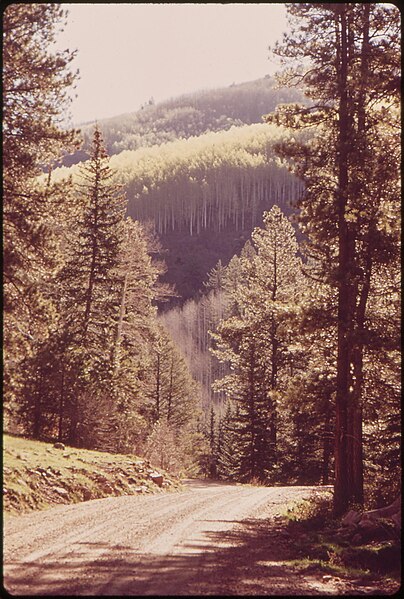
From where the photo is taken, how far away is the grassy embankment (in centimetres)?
1472

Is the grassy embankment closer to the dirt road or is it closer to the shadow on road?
the dirt road

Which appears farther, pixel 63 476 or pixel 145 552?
pixel 63 476

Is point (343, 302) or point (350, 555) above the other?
point (343, 302)

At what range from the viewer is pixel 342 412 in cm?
1452

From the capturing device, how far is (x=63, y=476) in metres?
17.0

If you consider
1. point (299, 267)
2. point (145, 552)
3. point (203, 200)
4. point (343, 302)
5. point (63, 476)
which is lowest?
point (63, 476)

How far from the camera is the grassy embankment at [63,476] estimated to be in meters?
14.7

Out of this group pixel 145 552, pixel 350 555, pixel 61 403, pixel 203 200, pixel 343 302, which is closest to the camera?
pixel 145 552

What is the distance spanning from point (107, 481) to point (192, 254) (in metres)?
128

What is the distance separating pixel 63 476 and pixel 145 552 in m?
7.55

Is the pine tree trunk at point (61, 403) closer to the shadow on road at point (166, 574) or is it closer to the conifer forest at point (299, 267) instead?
the conifer forest at point (299, 267)

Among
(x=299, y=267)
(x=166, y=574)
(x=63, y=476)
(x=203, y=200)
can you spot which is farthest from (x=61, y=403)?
(x=203, y=200)

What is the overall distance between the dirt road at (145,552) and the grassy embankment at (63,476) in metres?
0.75

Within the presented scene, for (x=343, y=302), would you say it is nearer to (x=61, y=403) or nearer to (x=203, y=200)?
(x=61, y=403)
